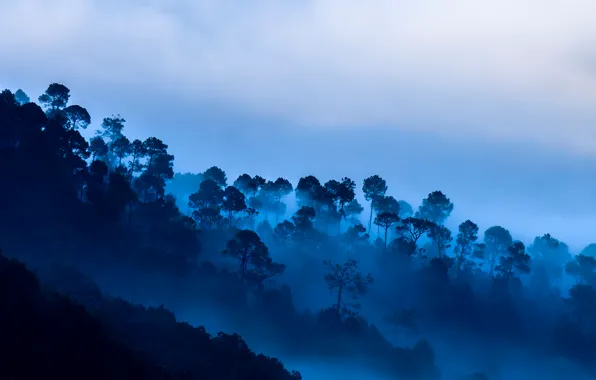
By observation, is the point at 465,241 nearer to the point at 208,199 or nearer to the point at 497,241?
the point at 497,241

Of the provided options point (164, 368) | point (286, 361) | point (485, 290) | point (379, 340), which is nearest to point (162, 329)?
point (164, 368)

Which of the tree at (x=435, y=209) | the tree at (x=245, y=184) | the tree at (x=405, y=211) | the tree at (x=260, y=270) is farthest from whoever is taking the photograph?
the tree at (x=405, y=211)

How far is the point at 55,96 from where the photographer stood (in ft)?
364

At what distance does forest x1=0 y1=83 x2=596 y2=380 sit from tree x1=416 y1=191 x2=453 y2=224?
532mm

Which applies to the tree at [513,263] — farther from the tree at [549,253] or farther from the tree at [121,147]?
the tree at [121,147]

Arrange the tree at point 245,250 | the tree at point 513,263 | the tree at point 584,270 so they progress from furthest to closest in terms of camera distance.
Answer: the tree at point 584,270 < the tree at point 513,263 < the tree at point 245,250

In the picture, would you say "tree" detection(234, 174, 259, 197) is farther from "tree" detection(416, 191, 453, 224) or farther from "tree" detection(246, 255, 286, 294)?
"tree" detection(416, 191, 453, 224)

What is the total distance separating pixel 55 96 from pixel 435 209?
8829 centimetres

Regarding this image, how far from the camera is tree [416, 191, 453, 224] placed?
144375 millimetres

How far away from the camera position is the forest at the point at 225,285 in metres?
44.9

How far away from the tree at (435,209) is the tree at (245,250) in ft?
201

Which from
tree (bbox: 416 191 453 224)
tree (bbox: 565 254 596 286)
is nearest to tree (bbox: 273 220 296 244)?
tree (bbox: 416 191 453 224)

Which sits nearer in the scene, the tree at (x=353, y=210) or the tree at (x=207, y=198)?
the tree at (x=207, y=198)

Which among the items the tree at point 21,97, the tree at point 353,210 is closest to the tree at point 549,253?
the tree at point 353,210
